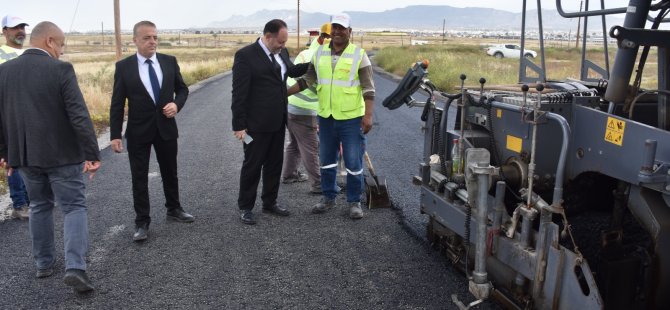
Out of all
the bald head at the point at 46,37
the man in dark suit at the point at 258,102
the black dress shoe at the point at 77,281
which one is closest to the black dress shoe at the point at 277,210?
the man in dark suit at the point at 258,102

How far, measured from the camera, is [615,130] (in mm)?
2949

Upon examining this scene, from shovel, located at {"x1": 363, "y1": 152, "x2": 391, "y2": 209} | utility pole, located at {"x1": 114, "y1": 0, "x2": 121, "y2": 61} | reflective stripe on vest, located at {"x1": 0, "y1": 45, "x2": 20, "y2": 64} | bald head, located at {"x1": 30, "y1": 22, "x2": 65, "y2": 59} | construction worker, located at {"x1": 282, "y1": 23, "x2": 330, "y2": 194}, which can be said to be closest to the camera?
bald head, located at {"x1": 30, "y1": 22, "x2": 65, "y2": 59}

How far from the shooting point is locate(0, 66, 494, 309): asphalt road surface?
3986 mm

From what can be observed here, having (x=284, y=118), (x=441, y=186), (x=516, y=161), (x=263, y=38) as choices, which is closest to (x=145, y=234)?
(x=284, y=118)

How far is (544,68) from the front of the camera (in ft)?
13.2

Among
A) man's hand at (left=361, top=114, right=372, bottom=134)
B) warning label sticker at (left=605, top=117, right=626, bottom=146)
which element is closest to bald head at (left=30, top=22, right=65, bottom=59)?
man's hand at (left=361, top=114, right=372, bottom=134)

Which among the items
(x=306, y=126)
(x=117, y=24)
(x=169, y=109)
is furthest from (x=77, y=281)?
(x=117, y=24)

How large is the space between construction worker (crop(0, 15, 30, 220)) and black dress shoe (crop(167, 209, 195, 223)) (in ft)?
4.40

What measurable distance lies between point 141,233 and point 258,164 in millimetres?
1291

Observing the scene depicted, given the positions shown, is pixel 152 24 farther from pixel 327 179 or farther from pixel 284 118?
pixel 327 179

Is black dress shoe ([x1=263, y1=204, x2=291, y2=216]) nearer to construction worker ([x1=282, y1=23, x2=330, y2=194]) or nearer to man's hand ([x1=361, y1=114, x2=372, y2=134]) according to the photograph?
construction worker ([x1=282, y1=23, x2=330, y2=194])

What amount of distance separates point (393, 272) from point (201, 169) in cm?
423

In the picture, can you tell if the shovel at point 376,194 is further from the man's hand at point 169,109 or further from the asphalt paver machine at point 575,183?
the man's hand at point 169,109

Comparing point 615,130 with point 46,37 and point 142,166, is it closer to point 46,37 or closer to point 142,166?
point 46,37
